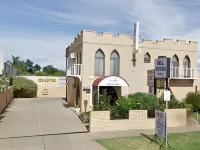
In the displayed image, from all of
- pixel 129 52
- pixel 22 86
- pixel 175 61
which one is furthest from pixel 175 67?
pixel 22 86

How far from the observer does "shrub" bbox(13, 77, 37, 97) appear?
35.6 m

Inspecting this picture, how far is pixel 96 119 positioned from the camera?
13.2 metres

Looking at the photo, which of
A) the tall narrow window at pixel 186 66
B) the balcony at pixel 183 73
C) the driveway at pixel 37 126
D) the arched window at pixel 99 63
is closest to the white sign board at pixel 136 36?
the arched window at pixel 99 63

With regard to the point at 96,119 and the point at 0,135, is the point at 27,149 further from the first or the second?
the point at 96,119

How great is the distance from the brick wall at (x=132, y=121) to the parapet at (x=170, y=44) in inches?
318

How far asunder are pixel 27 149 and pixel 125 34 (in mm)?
13661

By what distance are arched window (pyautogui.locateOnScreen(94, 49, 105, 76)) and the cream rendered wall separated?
0.94 ft

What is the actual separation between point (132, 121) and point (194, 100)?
9.15 metres

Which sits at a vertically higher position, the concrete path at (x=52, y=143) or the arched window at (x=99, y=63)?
the arched window at (x=99, y=63)

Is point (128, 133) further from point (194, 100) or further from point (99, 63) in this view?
point (194, 100)

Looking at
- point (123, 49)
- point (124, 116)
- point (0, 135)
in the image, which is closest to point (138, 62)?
point (123, 49)

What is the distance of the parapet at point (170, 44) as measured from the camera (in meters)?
21.9

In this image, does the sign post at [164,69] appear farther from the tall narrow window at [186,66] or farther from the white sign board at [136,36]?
the tall narrow window at [186,66]

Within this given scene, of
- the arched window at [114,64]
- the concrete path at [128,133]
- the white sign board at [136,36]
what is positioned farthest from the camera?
the arched window at [114,64]
